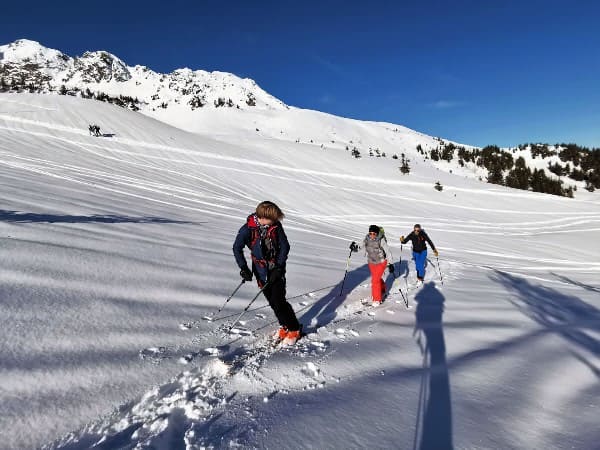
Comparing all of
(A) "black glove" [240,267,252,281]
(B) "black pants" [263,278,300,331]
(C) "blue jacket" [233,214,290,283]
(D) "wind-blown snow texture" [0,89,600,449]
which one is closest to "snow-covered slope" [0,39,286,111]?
(D) "wind-blown snow texture" [0,89,600,449]

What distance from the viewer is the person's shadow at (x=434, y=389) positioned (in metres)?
2.52

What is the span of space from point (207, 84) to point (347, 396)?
8174cm

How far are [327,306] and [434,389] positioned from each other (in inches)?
107

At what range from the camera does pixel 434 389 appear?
3.12 m

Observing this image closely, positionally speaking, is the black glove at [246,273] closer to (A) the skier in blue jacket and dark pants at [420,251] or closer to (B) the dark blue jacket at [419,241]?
(A) the skier in blue jacket and dark pants at [420,251]

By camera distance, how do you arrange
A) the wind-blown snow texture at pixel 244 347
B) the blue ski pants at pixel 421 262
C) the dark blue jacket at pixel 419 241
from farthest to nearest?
the dark blue jacket at pixel 419 241 < the blue ski pants at pixel 421 262 < the wind-blown snow texture at pixel 244 347

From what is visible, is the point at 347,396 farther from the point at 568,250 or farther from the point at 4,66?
the point at 4,66

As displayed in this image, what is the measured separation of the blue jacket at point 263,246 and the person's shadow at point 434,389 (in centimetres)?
194

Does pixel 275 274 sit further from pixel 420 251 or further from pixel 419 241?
pixel 419 241

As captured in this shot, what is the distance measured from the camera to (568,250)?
52.9 feet

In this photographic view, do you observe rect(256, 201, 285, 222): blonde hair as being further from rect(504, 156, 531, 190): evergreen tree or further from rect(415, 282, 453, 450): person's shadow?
rect(504, 156, 531, 190): evergreen tree

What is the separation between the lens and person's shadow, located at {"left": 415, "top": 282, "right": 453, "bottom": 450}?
8.25 feet

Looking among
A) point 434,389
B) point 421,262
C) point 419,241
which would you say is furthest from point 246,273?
point 419,241

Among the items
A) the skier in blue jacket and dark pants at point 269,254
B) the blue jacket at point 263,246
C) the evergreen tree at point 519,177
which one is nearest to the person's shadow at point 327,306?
the skier in blue jacket and dark pants at point 269,254
